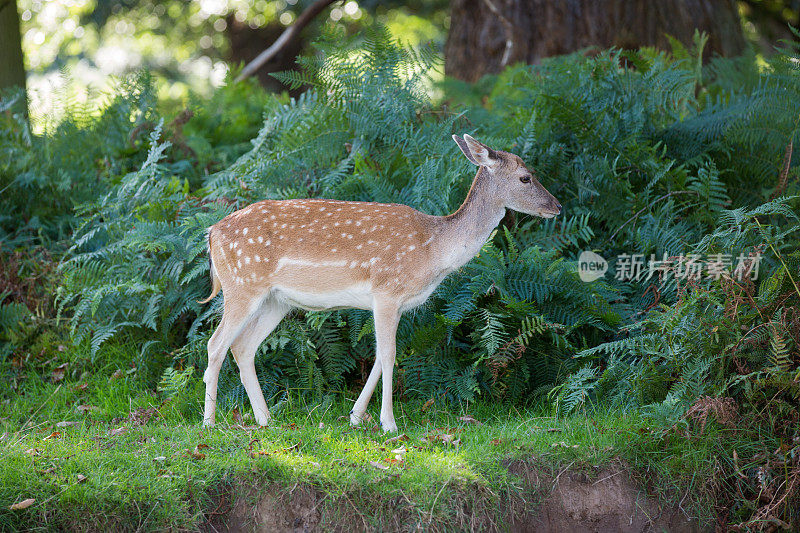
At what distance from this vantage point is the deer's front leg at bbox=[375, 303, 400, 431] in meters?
5.21

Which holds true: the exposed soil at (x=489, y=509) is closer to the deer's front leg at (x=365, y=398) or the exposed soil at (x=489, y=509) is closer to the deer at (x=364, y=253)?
the deer at (x=364, y=253)

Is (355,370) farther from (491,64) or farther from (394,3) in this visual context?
(394,3)

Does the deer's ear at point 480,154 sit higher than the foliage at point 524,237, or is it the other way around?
the deer's ear at point 480,154

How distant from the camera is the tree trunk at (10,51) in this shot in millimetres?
9156

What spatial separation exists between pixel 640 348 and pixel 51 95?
702 cm

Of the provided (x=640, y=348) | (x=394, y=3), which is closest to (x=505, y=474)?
(x=640, y=348)

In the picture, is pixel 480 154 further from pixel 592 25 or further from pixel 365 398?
pixel 592 25

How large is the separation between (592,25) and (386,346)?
6.51m

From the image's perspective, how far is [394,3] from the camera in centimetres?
1473

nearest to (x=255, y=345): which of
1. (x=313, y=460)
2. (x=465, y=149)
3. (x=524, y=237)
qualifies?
(x=313, y=460)

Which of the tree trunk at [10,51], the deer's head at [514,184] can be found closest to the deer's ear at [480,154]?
the deer's head at [514,184]

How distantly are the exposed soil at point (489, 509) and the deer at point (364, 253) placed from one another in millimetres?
911

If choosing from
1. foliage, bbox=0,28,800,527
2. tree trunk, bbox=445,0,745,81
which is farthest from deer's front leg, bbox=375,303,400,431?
tree trunk, bbox=445,0,745,81

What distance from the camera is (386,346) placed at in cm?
520
